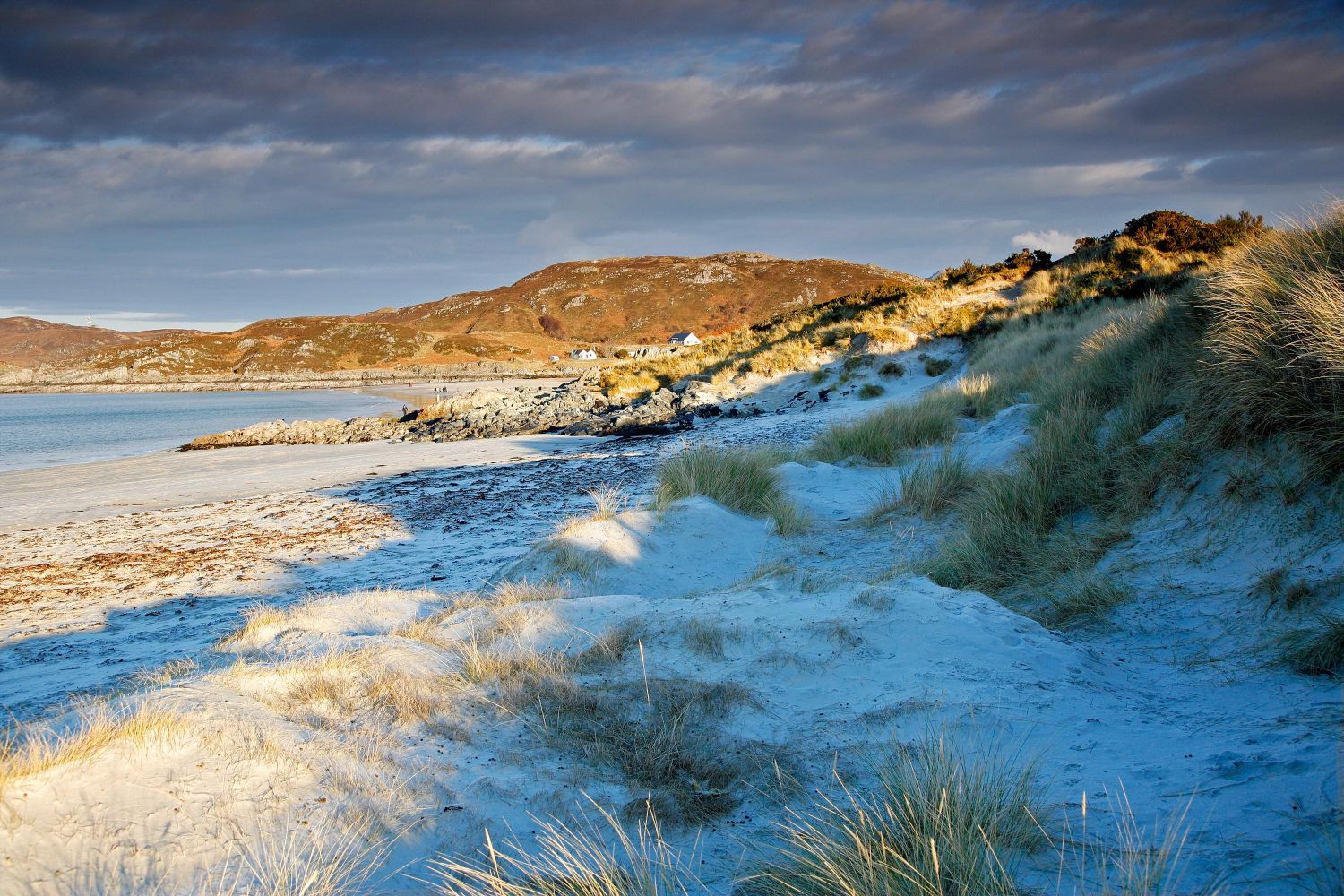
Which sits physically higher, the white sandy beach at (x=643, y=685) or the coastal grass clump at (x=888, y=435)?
the coastal grass clump at (x=888, y=435)

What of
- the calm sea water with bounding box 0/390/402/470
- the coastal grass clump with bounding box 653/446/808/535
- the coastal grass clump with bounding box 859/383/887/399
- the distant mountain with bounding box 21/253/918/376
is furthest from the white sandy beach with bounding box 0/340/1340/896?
the distant mountain with bounding box 21/253/918/376

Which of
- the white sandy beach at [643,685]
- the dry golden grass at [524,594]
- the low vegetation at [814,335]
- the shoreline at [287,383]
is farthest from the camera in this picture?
the shoreline at [287,383]

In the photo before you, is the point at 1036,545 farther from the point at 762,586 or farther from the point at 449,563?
the point at 449,563

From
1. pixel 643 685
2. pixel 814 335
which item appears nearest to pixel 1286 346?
pixel 643 685

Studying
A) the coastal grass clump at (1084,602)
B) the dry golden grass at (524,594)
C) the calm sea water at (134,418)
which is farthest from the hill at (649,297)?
the coastal grass clump at (1084,602)

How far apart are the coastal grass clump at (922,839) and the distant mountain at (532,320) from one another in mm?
65354

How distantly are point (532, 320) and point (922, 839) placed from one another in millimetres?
94433

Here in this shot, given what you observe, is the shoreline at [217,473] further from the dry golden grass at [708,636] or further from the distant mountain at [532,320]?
the distant mountain at [532,320]

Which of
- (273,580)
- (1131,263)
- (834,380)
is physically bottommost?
(273,580)

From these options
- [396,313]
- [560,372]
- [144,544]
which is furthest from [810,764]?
[396,313]

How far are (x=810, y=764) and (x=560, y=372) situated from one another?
5433 cm

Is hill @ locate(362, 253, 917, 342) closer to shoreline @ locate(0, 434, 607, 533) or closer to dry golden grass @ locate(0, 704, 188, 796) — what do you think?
shoreline @ locate(0, 434, 607, 533)

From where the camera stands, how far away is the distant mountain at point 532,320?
72625 mm

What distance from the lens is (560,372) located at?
55969mm
